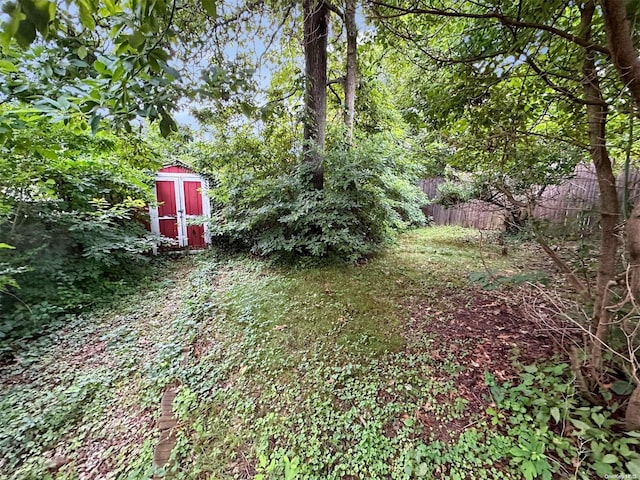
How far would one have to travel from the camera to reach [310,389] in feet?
6.35

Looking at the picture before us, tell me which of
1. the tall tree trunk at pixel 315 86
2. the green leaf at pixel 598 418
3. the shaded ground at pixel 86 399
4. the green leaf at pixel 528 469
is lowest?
the shaded ground at pixel 86 399

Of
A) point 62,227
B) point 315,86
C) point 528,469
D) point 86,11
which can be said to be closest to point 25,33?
point 86,11

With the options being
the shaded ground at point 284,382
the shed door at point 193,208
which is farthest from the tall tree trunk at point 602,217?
the shed door at point 193,208

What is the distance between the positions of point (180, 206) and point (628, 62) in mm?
6511

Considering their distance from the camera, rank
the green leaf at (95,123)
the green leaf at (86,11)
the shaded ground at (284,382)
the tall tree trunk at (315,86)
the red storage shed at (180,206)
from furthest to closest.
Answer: the red storage shed at (180,206) → the tall tree trunk at (315,86) → the shaded ground at (284,382) → the green leaf at (95,123) → the green leaf at (86,11)

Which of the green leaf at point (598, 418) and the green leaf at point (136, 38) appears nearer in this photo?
the green leaf at point (136, 38)

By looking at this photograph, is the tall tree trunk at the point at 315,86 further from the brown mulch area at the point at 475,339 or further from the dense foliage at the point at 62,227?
the brown mulch area at the point at 475,339

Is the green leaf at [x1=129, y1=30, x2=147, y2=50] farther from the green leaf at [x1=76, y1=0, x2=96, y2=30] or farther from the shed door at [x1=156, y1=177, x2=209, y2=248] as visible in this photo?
the shed door at [x1=156, y1=177, x2=209, y2=248]

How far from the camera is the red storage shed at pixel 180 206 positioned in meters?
5.69

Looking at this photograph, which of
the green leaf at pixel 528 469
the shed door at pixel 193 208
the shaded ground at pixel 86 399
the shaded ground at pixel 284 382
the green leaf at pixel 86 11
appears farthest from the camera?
the shed door at pixel 193 208

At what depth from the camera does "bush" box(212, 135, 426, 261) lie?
358 centimetres

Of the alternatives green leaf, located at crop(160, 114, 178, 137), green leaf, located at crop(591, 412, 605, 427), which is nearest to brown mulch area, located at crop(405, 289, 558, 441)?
green leaf, located at crop(591, 412, 605, 427)

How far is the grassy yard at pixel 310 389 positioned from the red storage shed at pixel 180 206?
2855 millimetres

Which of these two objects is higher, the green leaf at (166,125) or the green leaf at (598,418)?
the green leaf at (166,125)
